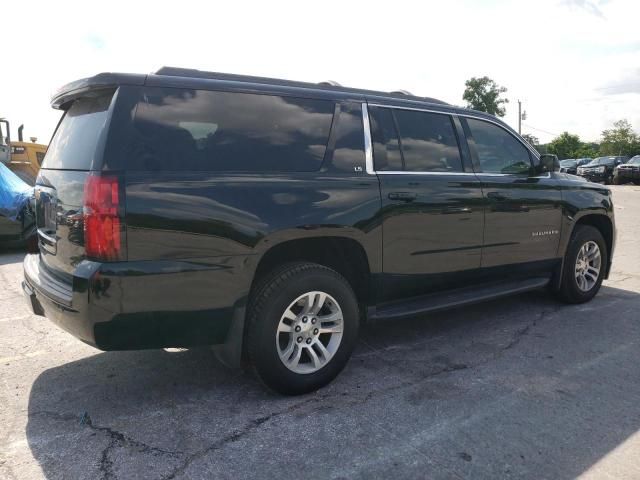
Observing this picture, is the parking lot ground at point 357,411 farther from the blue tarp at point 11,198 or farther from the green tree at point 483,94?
the green tree at point 483,94

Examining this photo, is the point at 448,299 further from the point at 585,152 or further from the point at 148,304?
the point at 585,152

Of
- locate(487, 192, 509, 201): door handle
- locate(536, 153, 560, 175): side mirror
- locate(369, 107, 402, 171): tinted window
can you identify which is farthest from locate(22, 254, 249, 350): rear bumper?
locate(536, 153, 560, 175): side mirror

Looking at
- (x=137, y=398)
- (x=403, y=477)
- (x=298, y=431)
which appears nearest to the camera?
(x=403, y=477)

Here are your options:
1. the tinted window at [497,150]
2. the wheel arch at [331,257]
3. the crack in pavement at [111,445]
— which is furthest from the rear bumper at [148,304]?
the tinted window at [497,150]

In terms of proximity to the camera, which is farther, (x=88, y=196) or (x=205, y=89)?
(x=205, y=89)

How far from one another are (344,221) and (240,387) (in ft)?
4.22

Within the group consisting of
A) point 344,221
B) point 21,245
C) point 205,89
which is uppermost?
point 205,89

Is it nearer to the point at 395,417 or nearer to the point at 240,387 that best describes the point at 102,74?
the point at 240,387

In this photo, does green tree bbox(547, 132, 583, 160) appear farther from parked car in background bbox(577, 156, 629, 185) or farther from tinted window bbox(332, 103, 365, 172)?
tinted window bbox(332, 103, 365, 172)

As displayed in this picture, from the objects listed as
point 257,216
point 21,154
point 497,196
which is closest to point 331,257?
point 257,216

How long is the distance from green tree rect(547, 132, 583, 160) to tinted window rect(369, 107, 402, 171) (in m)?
71.6

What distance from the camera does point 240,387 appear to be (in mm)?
3424

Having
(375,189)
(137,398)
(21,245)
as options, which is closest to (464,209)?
(375,189)

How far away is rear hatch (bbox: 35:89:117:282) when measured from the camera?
2756 mm
